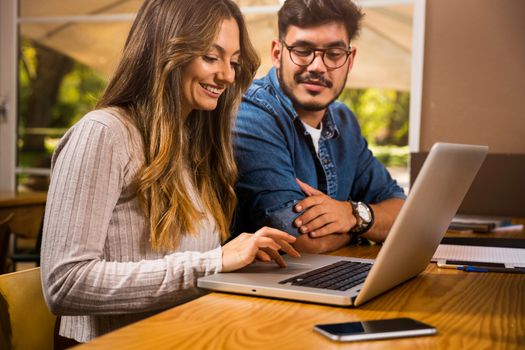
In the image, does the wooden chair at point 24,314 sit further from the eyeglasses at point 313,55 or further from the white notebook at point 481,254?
the eyeglasses at point 313,55

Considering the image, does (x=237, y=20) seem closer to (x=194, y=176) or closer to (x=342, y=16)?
(x=194, y=176)

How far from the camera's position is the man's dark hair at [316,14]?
255 centimetres

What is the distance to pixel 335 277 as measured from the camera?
1.29 m

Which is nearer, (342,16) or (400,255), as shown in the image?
(400,255)

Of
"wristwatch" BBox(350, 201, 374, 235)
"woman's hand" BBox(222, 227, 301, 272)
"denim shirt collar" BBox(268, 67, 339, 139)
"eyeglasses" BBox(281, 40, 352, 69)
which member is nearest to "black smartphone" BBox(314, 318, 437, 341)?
"woman's hand" BBox(222, 227, 301, 272)

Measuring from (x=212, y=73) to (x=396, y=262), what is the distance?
689 millimetres

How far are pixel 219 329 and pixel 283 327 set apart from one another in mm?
90

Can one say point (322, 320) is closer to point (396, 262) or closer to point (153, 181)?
point (396, 262)

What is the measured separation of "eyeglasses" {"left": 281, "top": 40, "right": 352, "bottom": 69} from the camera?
250 cm

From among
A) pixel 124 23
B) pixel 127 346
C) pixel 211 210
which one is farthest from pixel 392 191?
pixel 124 23

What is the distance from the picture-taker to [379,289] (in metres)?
1.17

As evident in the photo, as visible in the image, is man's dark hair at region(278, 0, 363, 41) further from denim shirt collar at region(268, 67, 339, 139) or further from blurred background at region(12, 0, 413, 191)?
blurred background at region(12, 0, 413, 191)

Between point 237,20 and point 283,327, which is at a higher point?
point 237,20

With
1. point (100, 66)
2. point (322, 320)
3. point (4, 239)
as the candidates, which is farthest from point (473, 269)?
point (100, 66)
